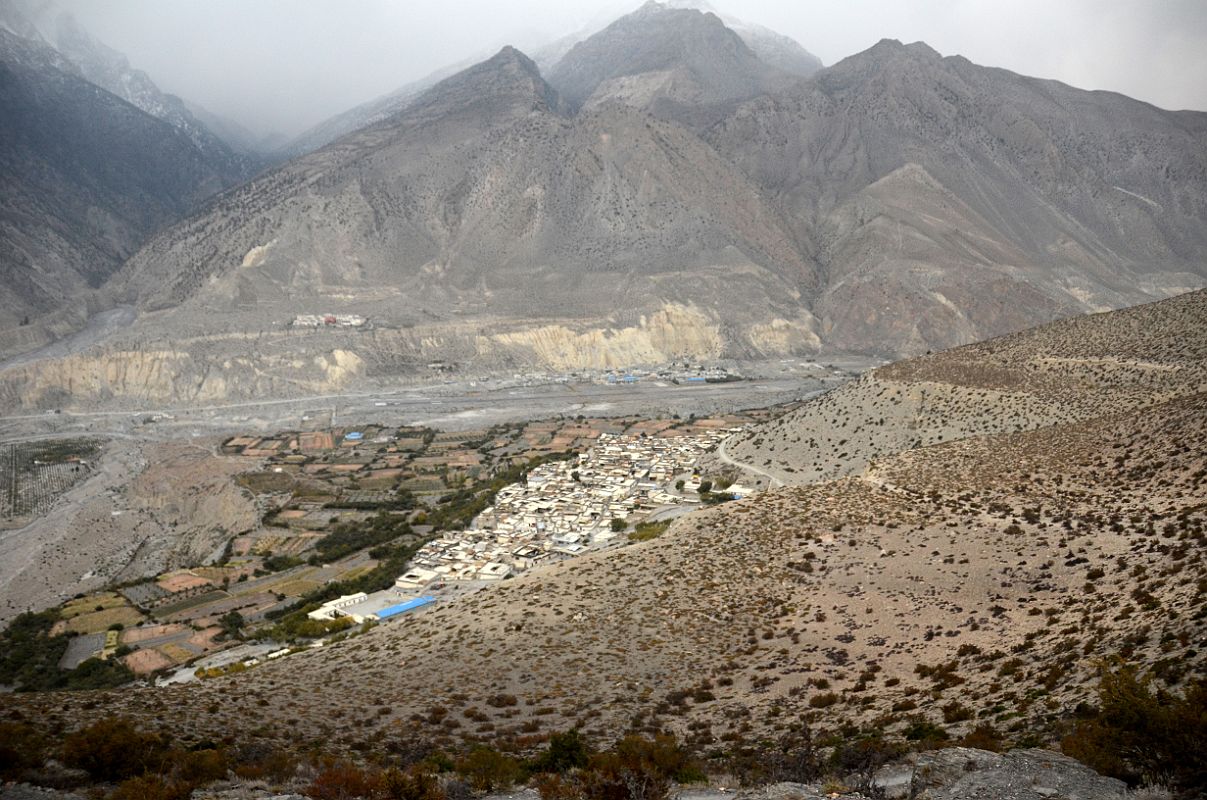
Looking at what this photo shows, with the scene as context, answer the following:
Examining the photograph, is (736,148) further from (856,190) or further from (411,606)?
(411,606)

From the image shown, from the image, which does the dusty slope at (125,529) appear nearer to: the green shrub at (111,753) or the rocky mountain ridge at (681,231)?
the rocky mountain ridge at (681,231)

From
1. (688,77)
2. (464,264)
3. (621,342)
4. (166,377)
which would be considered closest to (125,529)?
(166,377)

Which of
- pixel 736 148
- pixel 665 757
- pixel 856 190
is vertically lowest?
pixel 665 757

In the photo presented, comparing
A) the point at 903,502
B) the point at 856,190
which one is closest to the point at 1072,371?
the point at 903,502

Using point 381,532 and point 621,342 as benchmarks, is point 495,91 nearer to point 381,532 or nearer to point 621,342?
point 621,342

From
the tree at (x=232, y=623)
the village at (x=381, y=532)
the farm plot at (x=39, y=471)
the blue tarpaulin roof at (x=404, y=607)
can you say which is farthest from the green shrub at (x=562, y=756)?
the farm plot at (x=39, y=471)

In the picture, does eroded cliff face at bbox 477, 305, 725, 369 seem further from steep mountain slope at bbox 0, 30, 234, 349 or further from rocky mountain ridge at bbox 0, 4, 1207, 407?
steep mountain slope at bbox 0, 30, 234, 349
